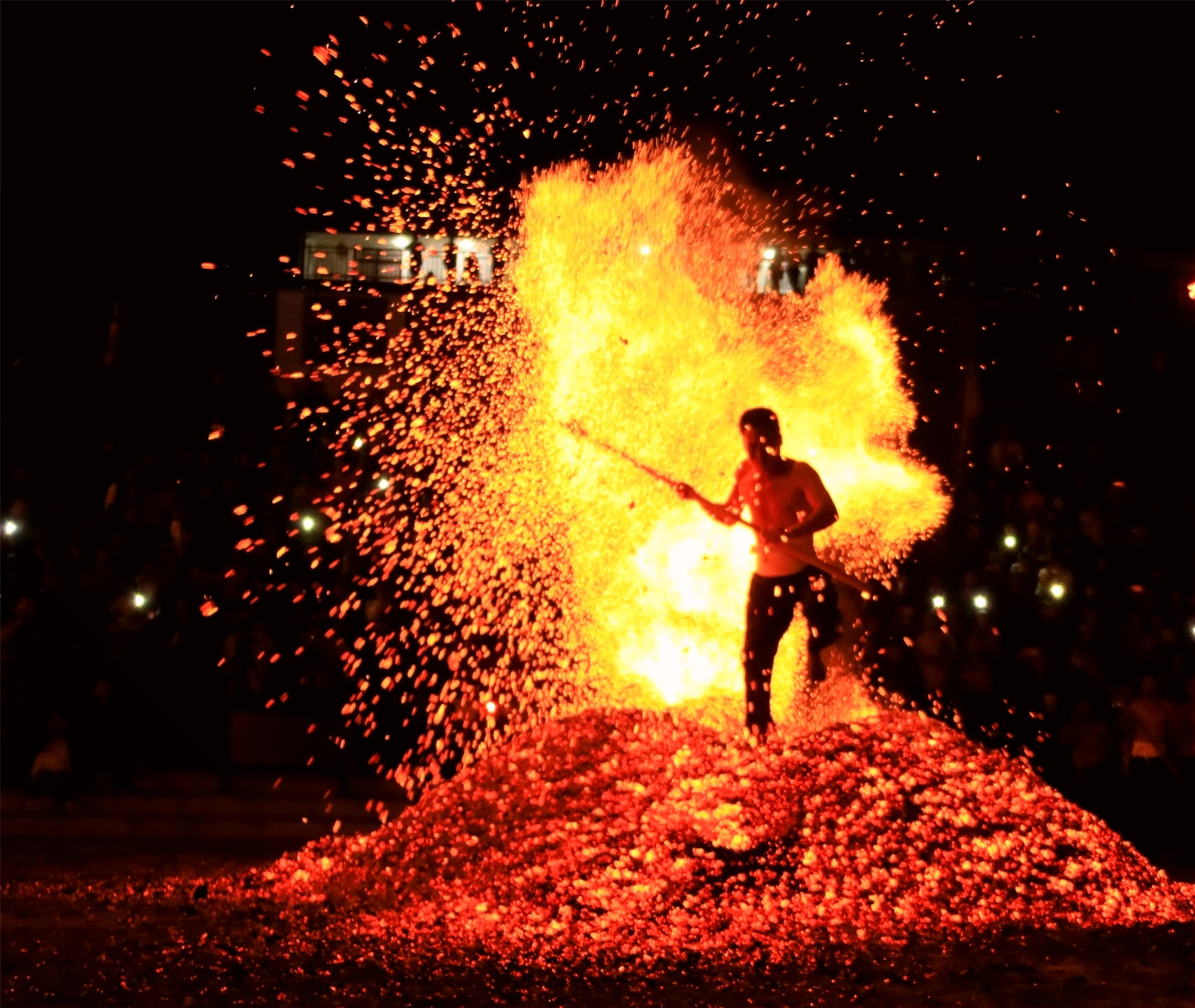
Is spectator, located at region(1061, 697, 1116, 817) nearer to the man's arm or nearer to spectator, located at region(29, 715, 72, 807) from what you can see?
the man's arm

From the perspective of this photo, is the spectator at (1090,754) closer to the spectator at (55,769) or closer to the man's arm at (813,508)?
the man's arm at (813,508)

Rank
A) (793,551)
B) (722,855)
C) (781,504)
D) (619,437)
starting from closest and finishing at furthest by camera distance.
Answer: (722,855) → (793,551) → (781,504) → (619,437)

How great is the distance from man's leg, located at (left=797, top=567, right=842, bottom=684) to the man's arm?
21 centimetres

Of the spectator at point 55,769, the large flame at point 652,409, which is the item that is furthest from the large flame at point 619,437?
the spectator at point 55,769

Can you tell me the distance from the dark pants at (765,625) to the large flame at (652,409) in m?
0.84

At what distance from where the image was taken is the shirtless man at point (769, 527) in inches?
275

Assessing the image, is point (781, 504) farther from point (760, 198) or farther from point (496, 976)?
point (760, 198)

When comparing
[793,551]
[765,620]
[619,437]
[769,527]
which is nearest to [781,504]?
[769,527]

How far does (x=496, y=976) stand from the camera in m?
5.65

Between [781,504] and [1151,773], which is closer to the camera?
[781,504]

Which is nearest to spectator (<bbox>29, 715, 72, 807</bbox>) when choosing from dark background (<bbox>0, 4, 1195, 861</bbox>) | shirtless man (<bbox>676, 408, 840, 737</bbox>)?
dark background (<bbox>0, 4, 1195, 861</bbox>)

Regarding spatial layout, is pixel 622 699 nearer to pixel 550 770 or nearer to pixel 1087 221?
pixel 550 770

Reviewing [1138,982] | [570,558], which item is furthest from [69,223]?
[1138,982]

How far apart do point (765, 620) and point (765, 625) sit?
1.0 inches
